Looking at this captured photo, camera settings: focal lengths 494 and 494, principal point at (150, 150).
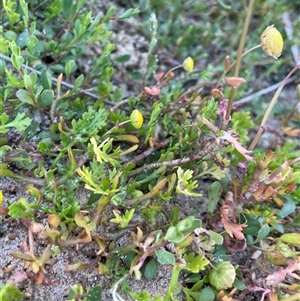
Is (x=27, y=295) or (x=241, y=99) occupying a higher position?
(x=241, y=99)

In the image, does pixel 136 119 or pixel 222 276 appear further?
pixel 136 119

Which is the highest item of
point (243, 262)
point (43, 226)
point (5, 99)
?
point (5, 99)

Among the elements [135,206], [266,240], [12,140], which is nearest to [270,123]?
[266,240]

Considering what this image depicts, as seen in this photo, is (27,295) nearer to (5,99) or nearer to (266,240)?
(5,99)

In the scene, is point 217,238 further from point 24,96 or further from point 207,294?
point 24,96

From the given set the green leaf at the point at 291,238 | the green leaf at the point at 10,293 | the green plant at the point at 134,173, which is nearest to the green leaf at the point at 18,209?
the green plant at the point at 134,173

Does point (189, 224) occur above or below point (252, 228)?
above

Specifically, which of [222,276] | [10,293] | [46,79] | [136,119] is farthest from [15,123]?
[222,276]

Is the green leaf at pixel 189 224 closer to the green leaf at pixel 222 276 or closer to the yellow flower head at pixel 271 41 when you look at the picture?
the green leaf at pixel 222 276
